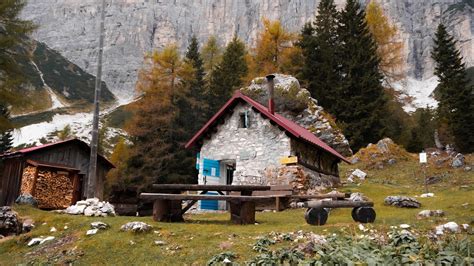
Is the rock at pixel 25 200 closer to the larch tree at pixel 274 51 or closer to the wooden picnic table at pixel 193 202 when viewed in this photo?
the wooden picnic table at pixel 193 202

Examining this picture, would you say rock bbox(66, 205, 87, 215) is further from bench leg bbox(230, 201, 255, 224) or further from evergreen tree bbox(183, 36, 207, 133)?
evergreen tree bbox(183, 36, 207, 133)

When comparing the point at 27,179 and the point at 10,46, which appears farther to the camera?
the point at 27,179

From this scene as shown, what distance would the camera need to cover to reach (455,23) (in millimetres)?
99000

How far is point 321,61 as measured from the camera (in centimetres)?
4297

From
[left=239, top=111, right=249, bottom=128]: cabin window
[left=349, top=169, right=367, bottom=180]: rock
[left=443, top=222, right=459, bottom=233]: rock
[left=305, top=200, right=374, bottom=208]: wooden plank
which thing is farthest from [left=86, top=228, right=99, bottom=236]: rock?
[left=349, top=169, right=367, bottom=180]: rock

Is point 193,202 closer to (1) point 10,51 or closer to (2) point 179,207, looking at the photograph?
(2) point 179,207

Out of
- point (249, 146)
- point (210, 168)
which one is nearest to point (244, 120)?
point (249, 146)

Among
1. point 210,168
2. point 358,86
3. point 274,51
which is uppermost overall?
point 274,51

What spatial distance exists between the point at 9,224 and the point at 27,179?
28.0 feet

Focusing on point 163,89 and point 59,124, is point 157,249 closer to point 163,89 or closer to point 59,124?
point 163,89

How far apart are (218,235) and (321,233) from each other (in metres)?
2.44

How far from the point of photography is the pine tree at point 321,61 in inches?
1626

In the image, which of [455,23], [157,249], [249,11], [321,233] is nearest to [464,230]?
[321,233]

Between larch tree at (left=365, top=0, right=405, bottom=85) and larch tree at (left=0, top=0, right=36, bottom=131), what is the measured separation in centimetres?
3644
